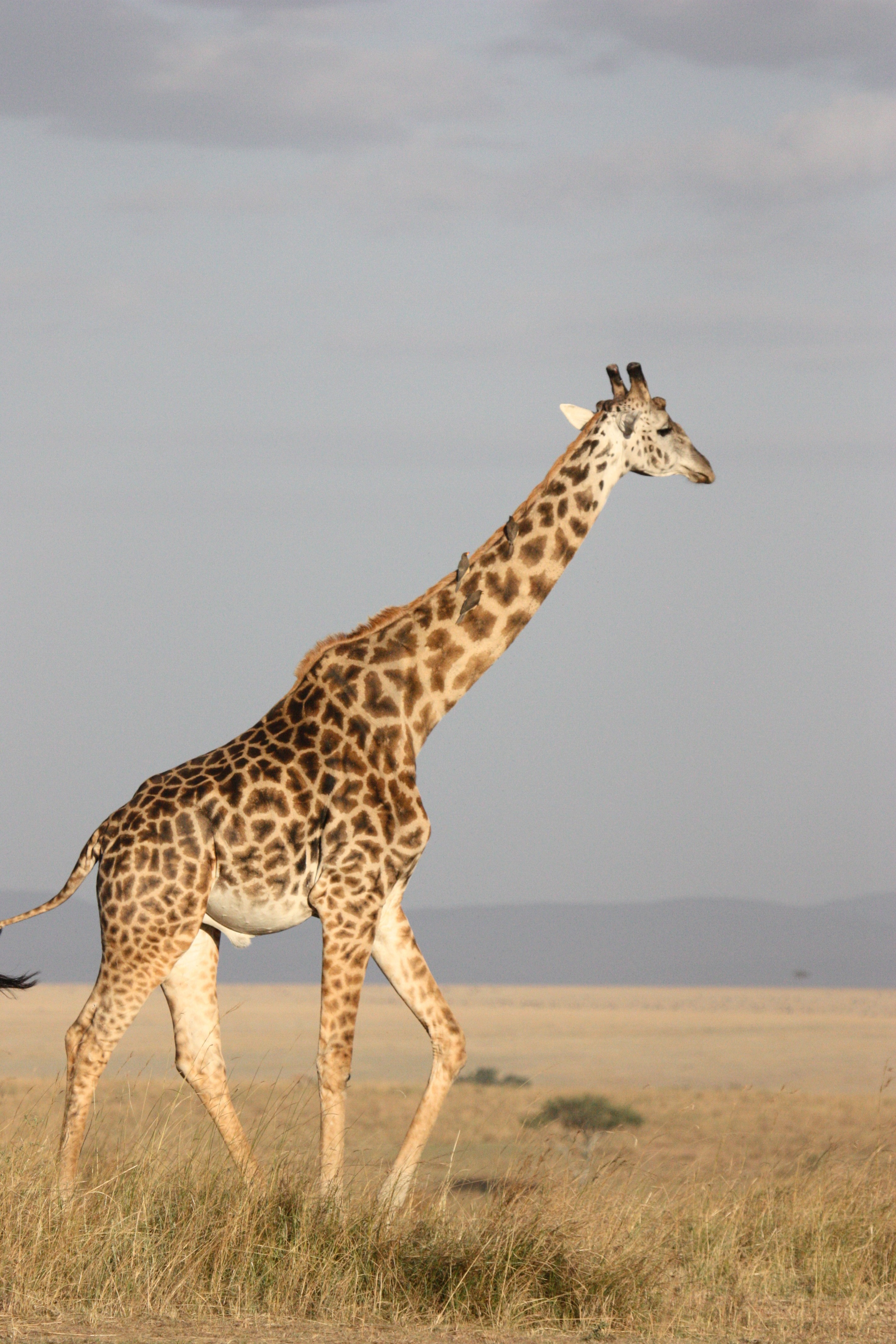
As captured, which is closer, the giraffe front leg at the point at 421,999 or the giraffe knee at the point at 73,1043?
the giraffe knee at the point at 73,1043

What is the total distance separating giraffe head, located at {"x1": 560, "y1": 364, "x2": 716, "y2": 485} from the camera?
10.6 meters

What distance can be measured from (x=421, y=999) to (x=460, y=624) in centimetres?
228

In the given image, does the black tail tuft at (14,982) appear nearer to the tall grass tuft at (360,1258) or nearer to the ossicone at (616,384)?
the tall grass tuft at (360,1258)

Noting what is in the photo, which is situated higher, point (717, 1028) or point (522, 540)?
point (522, 540)

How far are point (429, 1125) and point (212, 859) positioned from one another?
2.00 m

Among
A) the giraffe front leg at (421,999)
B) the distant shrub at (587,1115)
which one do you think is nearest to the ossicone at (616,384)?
the giraffe front leg at (421,999)

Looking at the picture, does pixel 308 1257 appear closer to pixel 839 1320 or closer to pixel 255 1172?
pixel 255 1172

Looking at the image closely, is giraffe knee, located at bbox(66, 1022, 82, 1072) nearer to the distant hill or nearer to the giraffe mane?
the giraffe mane

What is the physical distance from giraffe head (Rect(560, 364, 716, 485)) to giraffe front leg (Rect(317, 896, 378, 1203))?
329cm

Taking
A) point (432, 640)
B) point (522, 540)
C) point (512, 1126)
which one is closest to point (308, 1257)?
point (432, 640)

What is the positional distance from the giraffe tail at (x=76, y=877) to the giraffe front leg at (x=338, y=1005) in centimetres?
144

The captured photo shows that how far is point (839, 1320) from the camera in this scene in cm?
895

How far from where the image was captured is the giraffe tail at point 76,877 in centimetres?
1004

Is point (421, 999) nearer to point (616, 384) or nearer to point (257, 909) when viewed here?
point (257, 909)
